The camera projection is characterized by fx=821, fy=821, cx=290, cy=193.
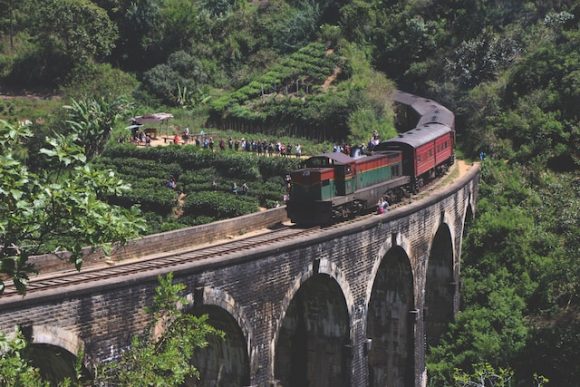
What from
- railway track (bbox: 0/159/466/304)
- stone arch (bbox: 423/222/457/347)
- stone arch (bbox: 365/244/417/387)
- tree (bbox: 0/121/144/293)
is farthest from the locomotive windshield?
tree (bbox: 0/121/144/293)

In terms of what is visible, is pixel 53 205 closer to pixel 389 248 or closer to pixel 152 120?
pixel 389 248

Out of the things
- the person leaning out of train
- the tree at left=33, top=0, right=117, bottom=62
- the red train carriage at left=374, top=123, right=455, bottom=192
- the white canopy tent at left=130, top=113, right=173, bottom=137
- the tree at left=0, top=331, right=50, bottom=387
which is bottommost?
the tree at left=0, top=331, right=50, bottom=387

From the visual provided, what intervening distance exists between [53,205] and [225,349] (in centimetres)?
1186

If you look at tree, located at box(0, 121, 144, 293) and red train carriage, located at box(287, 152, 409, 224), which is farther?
red train carriage, located at box(287, 152, 409, 224)

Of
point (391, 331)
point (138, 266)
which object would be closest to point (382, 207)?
point (391, 331)

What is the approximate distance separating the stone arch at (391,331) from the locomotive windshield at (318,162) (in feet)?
18.1

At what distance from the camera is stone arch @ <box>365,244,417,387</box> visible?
34.2 metres

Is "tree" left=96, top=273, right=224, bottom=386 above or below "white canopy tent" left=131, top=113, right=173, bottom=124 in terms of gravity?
below

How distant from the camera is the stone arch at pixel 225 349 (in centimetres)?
2145

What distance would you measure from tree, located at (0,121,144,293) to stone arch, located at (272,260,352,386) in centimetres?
1565

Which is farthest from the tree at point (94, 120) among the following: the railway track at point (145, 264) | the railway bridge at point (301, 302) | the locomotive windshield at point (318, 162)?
the railway track at point (145, 264)

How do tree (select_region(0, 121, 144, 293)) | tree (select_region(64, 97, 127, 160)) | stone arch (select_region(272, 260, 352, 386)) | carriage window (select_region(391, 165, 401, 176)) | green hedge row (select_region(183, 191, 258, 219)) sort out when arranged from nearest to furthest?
tree (select_region(0, 121, 144, 293)) → stone arch (select_region(272, 260, 352, 386)) → carriage window (select_region(391, 165, 401, 176)) → green hedge row (select_region(183, 191, 258, 219)) → tree (select_region(64, 97, 127, 160))

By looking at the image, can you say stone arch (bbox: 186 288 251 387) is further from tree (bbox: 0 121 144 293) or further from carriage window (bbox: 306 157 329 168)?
carriage window (bbox: 306 157 329 168)

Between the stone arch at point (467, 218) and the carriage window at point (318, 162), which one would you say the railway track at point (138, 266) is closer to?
the carriage window at point (318, 162)
